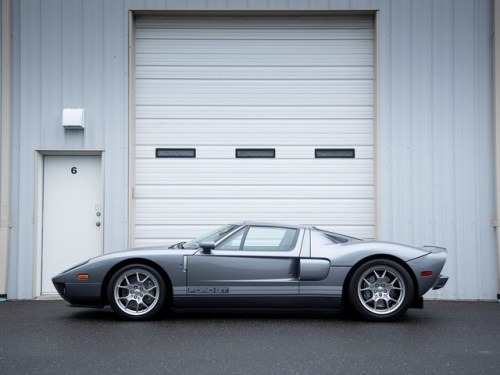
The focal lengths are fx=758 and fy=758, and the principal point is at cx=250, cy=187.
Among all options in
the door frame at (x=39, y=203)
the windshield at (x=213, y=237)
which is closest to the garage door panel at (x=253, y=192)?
the door frame at (x=39, y=203)

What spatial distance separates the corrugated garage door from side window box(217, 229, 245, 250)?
281 centimetres

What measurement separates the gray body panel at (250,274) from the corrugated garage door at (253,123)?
116 inches

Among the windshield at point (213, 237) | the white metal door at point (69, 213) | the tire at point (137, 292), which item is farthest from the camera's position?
the white metal door at point (69, 213)

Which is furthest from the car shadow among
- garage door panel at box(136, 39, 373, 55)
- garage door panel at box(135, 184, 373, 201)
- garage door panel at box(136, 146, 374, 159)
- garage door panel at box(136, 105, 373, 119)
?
garage door panel at box(136, 39, 373, 55)

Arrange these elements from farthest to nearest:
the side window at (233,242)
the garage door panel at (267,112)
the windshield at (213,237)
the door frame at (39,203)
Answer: the garage door panel at (267,112), the door frame at (39,203), the windshield at (213,237), the side window at (233,242)

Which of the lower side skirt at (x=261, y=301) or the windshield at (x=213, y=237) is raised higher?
the windshield at (x=213, y=237)

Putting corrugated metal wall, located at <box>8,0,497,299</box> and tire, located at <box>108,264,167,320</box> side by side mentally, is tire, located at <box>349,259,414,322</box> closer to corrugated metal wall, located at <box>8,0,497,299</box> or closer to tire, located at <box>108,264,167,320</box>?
tire, located at <box>108,264,167,320</box>

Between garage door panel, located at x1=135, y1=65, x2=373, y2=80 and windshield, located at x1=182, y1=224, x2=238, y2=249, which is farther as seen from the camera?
garage door panel, located at x1=135, y1=65, x2=373, y2=80

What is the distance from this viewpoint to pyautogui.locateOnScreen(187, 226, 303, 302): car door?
8.39 metres

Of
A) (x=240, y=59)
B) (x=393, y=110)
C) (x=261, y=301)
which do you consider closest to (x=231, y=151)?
(x=240, y=59)

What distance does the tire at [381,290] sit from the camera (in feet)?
27.5

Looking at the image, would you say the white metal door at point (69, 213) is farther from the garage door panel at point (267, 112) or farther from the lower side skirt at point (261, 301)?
the lower side skirt at point (261, 301)

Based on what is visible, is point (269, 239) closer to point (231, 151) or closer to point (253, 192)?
point (253, 192)

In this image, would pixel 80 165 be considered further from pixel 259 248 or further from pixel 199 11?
pixel 259 248
